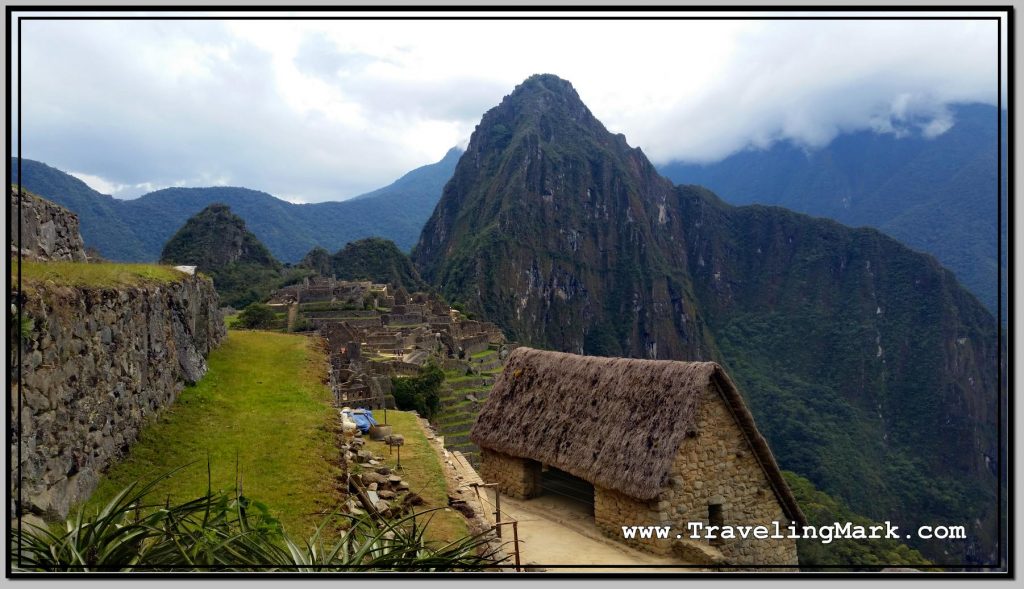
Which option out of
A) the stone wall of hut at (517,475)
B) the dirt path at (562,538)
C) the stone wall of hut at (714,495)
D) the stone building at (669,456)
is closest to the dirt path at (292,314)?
the stone wall of hut at (517,475)

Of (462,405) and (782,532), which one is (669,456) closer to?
(782,532)

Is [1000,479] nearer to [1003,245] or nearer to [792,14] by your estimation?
[1003,245]

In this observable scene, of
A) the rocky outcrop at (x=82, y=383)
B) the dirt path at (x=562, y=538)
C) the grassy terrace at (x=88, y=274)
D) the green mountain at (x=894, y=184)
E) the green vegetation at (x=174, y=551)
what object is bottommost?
the dirt path at (x=562, y=538)

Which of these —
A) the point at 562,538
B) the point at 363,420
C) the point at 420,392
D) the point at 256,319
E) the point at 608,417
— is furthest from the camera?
the point at 256,319

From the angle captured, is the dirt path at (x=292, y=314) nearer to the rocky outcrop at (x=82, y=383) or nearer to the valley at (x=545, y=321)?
the valley at (x=545, y=321)

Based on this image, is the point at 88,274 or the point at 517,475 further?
the point at 517,475

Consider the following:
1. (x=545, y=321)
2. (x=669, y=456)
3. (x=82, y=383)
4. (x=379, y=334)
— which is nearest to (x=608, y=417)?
(x=669, y=456)
